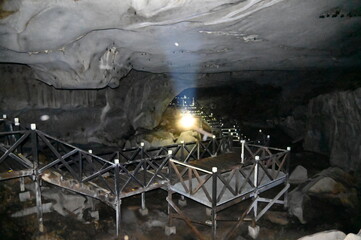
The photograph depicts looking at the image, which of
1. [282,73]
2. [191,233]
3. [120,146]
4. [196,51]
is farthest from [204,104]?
[191,233]

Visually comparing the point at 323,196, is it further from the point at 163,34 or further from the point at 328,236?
the point at 163,34

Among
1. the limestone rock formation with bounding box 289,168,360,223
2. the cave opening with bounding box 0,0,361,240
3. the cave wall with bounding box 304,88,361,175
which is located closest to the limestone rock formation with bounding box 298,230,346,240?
the cave opening with bounding box 0,0,361,240

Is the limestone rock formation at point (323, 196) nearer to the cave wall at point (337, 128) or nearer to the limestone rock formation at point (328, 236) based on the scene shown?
the cave wall at point (337, 128)

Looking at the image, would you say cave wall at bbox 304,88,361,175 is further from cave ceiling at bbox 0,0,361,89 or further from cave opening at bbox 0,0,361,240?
cave ceiling at bbox 0,0,361,89

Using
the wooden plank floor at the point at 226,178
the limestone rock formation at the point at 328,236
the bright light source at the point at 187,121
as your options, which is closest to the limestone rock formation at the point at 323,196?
the wooden plank floor at the point at 226,178

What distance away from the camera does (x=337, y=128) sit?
17.4 meters

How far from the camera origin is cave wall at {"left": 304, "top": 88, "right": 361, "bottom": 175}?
15.3 meters

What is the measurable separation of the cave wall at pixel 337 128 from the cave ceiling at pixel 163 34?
3.80 m

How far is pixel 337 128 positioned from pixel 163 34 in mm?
14537

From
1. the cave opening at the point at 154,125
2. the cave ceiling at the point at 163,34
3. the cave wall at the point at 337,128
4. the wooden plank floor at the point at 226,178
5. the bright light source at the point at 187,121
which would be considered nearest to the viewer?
the cave ceiling at the point at 163,34

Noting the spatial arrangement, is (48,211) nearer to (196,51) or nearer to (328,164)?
(196,51)

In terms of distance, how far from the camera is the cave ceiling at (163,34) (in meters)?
6.30

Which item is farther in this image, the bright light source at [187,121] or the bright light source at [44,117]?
the bright light source at [187,121]

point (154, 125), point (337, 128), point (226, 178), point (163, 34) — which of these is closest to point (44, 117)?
point (154, 125)
